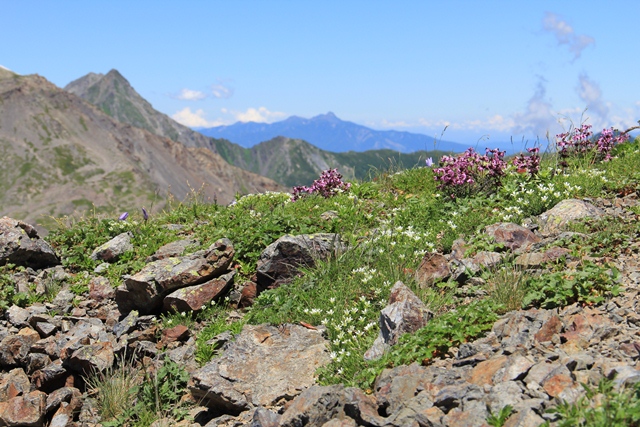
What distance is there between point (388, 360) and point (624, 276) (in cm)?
305

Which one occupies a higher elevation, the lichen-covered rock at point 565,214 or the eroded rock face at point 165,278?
the lichen-covered rock at point 565,214

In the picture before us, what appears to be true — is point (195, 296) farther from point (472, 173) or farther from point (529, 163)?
point (529, 163)

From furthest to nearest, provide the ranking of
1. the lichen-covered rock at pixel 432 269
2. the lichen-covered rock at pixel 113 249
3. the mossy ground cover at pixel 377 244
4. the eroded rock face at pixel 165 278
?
the lichen-covered rock at pixel 113 249 → the eroded rock face at pixel 165 278 → the lichen-covered rock at pixel 432 269 → the mossy ground cover at pixel 377 244

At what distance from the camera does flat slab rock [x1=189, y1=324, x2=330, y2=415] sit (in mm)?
6586

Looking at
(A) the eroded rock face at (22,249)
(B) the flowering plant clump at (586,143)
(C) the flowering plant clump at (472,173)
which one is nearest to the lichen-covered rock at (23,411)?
(A) the eroded rock face at (22,249)

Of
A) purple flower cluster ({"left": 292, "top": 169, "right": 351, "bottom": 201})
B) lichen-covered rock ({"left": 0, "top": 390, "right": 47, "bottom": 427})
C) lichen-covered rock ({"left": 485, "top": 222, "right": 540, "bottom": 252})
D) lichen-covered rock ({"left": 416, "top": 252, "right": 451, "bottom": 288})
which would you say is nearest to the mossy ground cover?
lichen-covered rock ({"left": 416, "top": 252, "right": 451, "bottom": 288})

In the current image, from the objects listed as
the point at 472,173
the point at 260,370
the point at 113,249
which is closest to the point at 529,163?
the point at 472,173

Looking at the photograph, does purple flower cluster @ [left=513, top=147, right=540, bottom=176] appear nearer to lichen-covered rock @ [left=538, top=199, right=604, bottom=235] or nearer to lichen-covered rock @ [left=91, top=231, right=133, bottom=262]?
lichen-covered rock @ [left=538, top=199, right=604, bottom=235]

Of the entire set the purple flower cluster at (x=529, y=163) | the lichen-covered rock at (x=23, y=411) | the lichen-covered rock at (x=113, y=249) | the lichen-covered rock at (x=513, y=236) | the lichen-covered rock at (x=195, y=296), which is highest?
the purple flower cluster at (x=529, y=163)

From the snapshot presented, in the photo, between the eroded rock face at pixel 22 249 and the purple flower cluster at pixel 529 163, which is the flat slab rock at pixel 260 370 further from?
the purple flower cluster at pixel 529 163

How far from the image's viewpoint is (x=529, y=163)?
11133 mm

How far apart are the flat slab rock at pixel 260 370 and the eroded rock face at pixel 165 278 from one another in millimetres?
1901

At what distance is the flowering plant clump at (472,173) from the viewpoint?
1102cm

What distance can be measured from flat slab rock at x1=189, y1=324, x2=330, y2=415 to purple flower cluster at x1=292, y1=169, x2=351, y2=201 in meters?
5.84
